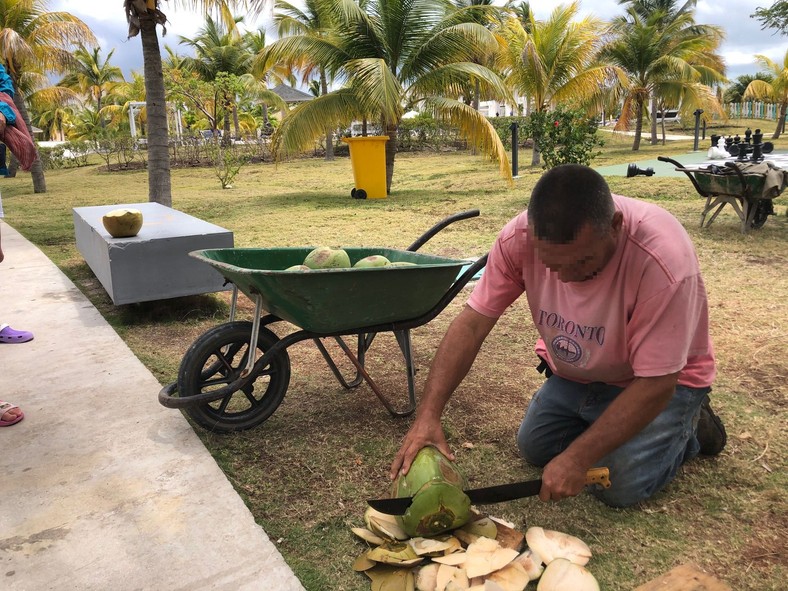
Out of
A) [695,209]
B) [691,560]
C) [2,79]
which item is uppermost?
[2,79]

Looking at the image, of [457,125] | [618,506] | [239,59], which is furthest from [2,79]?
[239,59]

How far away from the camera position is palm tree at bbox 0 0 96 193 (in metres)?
14.5

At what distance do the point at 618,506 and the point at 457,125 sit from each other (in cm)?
1068

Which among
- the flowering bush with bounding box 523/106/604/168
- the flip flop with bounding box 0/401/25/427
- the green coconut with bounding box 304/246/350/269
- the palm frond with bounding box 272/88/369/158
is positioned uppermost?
the palm frond with bounding box 272/88/369/158

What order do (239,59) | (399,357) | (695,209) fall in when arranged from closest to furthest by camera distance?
(399,357)
(695,209)
(239,59)

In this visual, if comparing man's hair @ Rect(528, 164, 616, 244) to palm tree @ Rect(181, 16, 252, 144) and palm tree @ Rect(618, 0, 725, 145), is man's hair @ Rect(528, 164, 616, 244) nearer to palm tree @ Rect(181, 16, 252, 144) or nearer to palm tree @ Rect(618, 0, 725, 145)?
palm tree @ Rect(618, 0, 725, 145)

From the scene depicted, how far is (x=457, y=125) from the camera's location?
12109 millimetres

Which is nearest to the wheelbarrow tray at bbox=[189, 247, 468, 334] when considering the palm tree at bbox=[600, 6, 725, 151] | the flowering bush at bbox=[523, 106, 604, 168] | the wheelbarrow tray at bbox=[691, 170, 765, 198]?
the wheelbarrow tray at bbox=[691, 170, 765, 198]

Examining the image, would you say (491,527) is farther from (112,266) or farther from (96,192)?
(96,192)

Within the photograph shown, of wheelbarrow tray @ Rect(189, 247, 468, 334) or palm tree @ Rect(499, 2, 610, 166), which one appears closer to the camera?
wheelbarrow tray @ Rect(189, 247, 468, 334)

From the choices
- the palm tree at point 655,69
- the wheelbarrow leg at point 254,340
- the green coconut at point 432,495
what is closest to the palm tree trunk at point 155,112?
the wheelbarrow leg at point 254,340

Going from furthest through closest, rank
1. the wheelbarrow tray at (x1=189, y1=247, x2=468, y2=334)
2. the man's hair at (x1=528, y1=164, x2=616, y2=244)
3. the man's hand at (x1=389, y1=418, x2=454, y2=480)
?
the wheelbarrow tray at (x1=189, y1=247, x2=468, y2=334), the man's hand at (x1=389, y1=418, x2=454, y2=480), the man's hair at (x1=528, y1=164, x2=616, y2=244)

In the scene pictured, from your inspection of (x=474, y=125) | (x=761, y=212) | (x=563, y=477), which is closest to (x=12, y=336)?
(x=563, y=477)

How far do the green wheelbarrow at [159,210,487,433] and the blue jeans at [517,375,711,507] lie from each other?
0.61 metres
